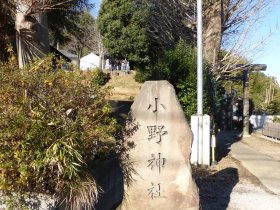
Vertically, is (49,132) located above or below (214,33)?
below

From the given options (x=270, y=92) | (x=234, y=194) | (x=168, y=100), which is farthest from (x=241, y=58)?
(x=270, y=92)

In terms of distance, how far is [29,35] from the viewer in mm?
6922

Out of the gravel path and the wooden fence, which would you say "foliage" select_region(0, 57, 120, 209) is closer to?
the gravel path

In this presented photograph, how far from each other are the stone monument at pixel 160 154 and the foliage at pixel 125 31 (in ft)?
66.1

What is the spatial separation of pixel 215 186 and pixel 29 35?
501 cm

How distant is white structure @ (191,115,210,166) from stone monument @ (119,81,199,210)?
5.69 m

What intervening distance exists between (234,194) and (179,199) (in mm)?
Result: 3082

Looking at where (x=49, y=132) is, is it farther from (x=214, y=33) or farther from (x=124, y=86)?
(x=124, y=86)

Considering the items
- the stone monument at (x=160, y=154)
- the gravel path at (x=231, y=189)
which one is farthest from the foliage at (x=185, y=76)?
the stone monument at (x=160, y=154)

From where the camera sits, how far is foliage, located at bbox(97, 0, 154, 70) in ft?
85.3

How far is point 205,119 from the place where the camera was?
10.7 meters

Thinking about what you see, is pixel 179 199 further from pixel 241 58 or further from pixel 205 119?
pixel 241 58

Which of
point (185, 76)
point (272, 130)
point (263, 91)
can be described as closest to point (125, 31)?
point (272, 130)

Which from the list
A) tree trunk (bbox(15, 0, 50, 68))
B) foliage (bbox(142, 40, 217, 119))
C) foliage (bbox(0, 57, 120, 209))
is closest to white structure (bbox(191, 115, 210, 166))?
Answer: foliage (bbox(142, 40, 217, 119))
